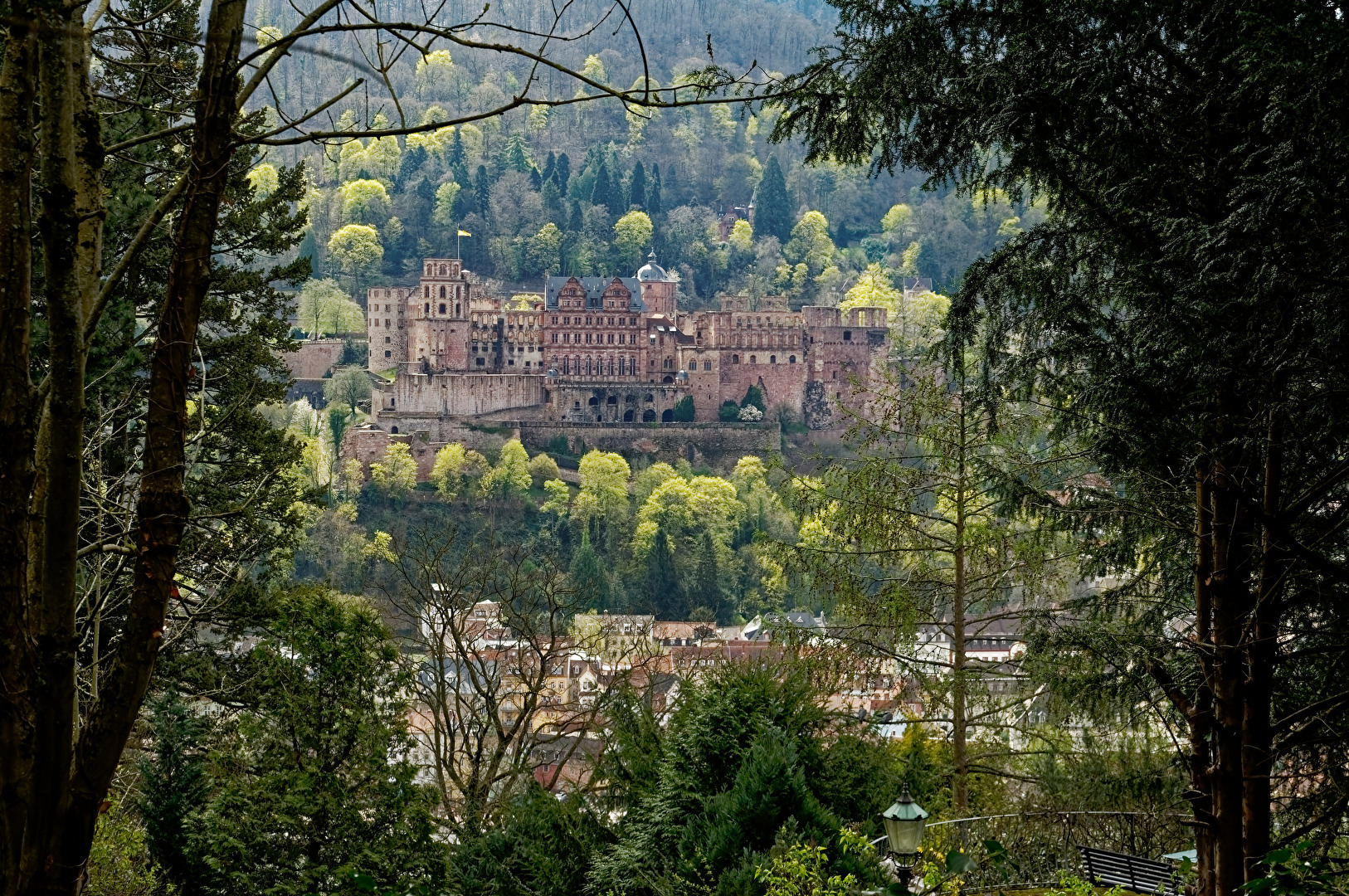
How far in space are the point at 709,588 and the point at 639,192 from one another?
41047 millimetres

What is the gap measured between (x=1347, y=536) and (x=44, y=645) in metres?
4.44

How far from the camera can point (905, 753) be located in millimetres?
9273

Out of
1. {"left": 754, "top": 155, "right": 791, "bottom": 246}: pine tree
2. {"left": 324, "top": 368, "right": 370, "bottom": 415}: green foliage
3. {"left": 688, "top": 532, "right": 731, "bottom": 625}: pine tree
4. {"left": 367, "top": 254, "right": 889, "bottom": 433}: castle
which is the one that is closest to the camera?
{"left": 688, "top": 532, "right": 731, "bottom": 625}: pine tree

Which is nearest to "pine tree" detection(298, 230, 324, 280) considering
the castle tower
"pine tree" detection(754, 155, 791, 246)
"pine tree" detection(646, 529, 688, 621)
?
the castle tower

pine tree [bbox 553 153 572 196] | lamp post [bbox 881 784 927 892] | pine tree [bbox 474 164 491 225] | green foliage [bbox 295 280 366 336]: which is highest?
pine tree [bbox 553 153 572 196]

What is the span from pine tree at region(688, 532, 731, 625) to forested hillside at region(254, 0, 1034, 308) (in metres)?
30.4

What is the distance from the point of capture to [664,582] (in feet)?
155

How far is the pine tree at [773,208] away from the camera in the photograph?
87.5m

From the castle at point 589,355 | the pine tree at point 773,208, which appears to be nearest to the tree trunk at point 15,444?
the castle at point 589,355

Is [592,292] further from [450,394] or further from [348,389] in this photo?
[348,389]

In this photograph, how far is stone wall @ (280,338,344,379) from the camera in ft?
206

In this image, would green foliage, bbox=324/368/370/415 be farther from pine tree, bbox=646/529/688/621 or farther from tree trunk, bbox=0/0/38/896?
tree trunk, bbox=0/0/38/896

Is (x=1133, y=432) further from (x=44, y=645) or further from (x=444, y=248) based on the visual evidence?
(x=444, y=248)

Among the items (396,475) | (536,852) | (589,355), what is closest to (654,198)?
(589,355)
